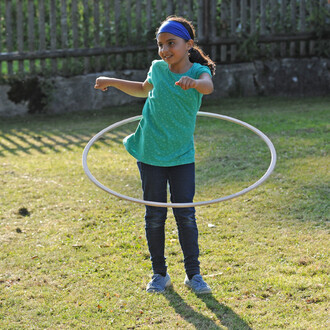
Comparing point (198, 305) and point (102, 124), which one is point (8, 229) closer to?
point (198, 305)

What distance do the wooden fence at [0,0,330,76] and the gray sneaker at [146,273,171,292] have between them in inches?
253

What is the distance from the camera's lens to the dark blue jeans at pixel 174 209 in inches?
145

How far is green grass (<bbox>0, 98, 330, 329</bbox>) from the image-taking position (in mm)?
3535

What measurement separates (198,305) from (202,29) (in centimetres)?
723

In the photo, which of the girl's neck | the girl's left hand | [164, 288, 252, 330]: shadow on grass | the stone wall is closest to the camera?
the girl's left hand

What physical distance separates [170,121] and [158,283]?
40.9 inches

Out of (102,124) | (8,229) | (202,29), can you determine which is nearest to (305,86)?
(202,29)

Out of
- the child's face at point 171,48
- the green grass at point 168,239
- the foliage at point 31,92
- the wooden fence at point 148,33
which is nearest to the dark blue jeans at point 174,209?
the green grass at point 168,239

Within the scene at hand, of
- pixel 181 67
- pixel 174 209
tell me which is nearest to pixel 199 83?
pixel 181 67

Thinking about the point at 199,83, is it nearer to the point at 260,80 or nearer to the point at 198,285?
the point at 198,285

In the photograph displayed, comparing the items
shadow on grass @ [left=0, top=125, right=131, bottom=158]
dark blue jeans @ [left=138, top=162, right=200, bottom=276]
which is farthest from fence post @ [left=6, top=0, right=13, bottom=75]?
dark blue jeans @ [left=138, top=162, right=200, bottom=276]

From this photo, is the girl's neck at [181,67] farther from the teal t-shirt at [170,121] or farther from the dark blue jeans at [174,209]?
the dark blue jeans at [174,209]

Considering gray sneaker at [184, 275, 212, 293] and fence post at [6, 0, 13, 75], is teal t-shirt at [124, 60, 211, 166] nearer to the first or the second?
gray sneaker at [184, 275, 212, 293]

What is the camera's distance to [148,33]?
977cm
